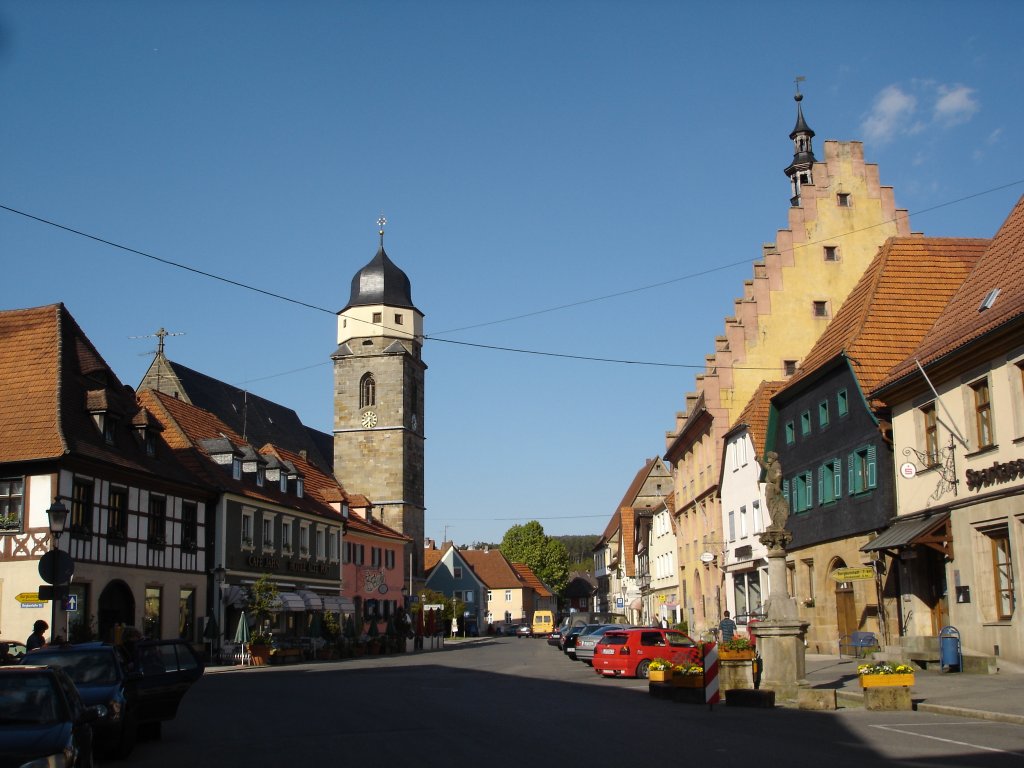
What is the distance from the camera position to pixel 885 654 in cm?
2827

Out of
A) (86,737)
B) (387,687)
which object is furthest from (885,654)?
(86,737)

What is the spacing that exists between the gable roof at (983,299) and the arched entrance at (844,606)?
707cm

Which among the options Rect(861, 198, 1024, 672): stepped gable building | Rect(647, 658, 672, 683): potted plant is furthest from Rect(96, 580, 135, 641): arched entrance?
Rect(861, 198, 1024, 672): stepped gable building

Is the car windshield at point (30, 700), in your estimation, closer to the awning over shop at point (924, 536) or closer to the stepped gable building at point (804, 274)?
the awning over shop at point (924, 536)

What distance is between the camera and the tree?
444ft

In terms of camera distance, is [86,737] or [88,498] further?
[88,498]

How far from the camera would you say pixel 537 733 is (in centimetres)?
1528

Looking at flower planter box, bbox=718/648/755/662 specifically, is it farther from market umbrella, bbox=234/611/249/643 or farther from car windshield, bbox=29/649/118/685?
market umbrella, bbox=234/611/249/643

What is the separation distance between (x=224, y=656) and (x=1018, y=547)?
30.2 m

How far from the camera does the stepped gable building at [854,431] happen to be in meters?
30.0

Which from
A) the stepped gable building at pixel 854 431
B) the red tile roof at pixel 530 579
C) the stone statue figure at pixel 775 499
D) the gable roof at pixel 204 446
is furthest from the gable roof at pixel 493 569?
the stone statue figure at pixel 775 499

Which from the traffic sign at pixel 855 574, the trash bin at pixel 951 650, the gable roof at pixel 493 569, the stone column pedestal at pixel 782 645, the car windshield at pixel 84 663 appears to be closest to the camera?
the car windshield at pixel 84 663

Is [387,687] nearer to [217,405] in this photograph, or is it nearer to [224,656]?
[224,656]

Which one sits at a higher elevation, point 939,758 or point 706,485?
point 706,485
